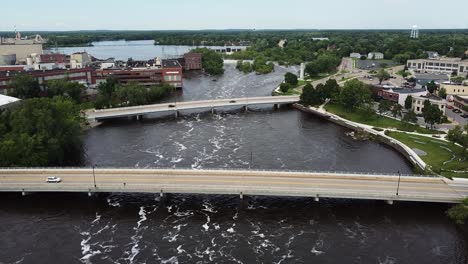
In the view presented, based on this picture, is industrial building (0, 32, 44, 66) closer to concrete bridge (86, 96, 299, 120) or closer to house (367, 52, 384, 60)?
concrete bridge (86, 96, 299, 120)

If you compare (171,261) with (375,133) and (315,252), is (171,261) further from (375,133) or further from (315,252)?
(375,133)

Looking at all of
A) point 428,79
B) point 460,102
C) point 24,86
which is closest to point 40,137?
point 24,86

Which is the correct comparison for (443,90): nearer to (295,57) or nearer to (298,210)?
(298,210)

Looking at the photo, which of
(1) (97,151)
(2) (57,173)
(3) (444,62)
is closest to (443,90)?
(3) (444,62)

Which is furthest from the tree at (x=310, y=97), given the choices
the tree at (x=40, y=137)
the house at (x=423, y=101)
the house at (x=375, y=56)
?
the house at (x=375, y=56)

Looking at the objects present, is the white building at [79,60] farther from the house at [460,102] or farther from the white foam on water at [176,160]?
the house at [460,102]

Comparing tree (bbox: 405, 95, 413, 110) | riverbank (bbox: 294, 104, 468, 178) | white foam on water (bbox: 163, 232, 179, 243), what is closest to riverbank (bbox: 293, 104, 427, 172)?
riverbank (bbox: 294, 104, 468, 178)
